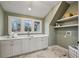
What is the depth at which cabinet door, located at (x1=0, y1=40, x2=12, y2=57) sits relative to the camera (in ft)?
8.47

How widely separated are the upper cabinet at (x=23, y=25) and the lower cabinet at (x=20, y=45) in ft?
2.84

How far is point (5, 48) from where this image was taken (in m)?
2.64

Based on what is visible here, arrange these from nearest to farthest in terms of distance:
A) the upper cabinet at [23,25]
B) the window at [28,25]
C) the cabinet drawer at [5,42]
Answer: the cabinet drawer at [5,42]
the upper cabinet at [23,25]
the window at [28,25]

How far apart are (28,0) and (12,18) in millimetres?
1335

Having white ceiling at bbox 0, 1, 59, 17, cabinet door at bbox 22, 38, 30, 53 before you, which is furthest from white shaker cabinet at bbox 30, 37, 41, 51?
white ceiling at bbox 0, 1, 59, 17

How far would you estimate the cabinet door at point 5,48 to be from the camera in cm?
258

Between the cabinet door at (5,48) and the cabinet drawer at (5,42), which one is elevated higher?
the cabinet drawer at (5,42)

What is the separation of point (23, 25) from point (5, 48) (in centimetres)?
164

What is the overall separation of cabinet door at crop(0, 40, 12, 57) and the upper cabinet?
0.97 meters

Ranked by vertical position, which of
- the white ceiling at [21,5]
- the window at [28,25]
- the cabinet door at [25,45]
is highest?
the white ceiling at [21,5]

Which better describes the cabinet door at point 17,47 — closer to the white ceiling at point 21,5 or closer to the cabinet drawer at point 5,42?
the cabinet drawer at point 5,42

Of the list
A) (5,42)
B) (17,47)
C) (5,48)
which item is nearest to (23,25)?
(17,47)

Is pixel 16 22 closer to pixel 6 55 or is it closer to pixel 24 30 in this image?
pixel 24 30

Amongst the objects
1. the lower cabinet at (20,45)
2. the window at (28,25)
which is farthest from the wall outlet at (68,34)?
the window at (28,25)
